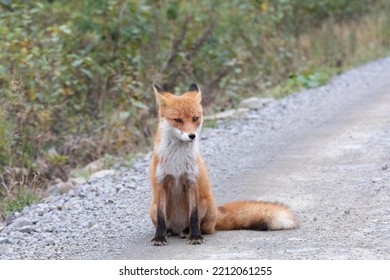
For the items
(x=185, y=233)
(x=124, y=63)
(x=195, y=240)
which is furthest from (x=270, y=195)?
(x=124, y=63)

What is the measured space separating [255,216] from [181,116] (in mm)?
1140

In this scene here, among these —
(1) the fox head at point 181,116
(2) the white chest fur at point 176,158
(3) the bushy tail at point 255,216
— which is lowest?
(3) the bushy tail at point 255,216

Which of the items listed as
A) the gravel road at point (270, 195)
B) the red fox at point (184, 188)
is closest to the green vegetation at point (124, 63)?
the gravel road at point (270, 195)

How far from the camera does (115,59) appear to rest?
46.7 ft

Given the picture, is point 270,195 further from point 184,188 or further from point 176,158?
point 176,158

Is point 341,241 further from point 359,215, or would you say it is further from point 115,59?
point 115,59

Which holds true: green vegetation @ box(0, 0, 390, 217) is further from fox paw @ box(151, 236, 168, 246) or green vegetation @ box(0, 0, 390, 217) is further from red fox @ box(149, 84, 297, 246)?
fox paw @ box(151, 236, 168, 246)

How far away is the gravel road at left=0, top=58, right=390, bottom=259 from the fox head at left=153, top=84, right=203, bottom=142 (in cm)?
93

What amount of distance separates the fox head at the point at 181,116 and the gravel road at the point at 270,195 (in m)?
0.93

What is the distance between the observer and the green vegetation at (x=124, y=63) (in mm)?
11578

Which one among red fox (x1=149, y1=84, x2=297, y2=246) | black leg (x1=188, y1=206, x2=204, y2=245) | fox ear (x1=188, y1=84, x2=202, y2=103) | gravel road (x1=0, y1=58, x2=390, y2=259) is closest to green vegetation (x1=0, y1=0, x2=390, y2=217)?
gravel road (x1=0, y1=58, x2=390, y2=259)

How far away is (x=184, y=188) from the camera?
711cm

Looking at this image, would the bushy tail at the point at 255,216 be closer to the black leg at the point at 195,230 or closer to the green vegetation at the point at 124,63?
the black leg at the point at 195,230

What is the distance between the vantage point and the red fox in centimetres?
691
